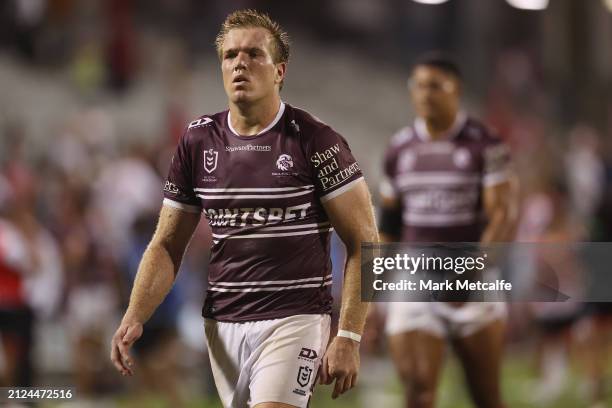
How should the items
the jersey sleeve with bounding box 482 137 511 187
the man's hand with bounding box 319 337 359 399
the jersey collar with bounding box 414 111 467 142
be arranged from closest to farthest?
the man's hand with bounding box 319 337 359 399
the jersey sleeve with bounding box 482 137 511 187
the jersey collar with bounding box 414 111 467 142

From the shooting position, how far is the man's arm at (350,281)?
17.8 ft

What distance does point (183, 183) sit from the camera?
5996mm

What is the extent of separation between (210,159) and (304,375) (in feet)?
3.68

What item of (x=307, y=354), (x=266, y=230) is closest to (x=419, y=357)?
(x=307, y=354)

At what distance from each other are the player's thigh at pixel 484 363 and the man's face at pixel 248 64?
3.00m

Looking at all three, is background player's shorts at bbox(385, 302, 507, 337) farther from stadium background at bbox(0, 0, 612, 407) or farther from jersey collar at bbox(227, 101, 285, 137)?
stadium background at bbox(0, 0, 612, 407)

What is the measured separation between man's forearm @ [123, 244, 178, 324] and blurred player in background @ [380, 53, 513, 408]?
2.46 m

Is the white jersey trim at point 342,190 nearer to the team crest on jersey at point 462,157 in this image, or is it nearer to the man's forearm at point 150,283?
the man's forearm at point 150,283

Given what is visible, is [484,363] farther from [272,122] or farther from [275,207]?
[272,122]

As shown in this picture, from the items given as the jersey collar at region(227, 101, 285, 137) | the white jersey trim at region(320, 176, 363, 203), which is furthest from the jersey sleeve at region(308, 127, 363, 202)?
the jersey collar at region(227, 101, 285, 137)

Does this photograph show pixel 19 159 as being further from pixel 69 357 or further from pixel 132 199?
pixel 69 357

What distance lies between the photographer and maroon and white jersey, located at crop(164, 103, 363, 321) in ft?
18.8

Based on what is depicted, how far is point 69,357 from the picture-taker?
13.5m

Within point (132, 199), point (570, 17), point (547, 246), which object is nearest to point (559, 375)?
point (547, 246)
